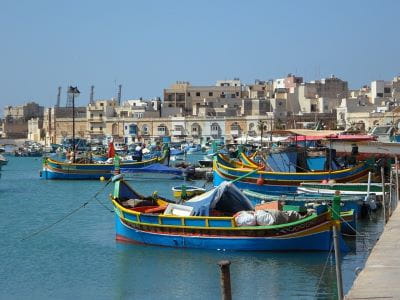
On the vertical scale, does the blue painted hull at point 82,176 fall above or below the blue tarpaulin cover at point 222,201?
below

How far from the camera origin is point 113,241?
2702 cm

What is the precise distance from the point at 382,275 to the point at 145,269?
8.28 m

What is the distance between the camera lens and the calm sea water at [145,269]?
19.7 m

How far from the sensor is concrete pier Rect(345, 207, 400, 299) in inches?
535

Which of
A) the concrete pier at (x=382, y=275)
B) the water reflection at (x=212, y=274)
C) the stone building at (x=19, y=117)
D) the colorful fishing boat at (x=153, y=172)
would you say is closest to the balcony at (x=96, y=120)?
the stone building at (x=19, y=117)

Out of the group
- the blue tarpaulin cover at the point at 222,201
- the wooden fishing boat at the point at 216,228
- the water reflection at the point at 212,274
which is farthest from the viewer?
the blue tarpaulin cover at the point at 222,201

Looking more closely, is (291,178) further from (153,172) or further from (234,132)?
(234,132)

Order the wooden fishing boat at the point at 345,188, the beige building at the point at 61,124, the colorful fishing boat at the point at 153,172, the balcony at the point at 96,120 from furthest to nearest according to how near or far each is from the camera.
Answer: the beige building at the point at 61,124
the balcony at the point at 96,120
the colorful fishing boat at the point at 153,172
the wooden fishing boat at the point at 345,188

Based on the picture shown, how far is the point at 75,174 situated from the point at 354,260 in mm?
39478

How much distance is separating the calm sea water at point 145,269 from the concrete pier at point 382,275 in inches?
57.9

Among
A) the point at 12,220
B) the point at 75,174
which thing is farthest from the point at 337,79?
the point at 12,220

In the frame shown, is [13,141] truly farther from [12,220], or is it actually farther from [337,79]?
[12,220]

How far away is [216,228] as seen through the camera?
23234 mm

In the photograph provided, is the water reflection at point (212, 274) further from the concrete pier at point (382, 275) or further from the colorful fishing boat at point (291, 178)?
the colorful fishing boat at point (291, 178)
